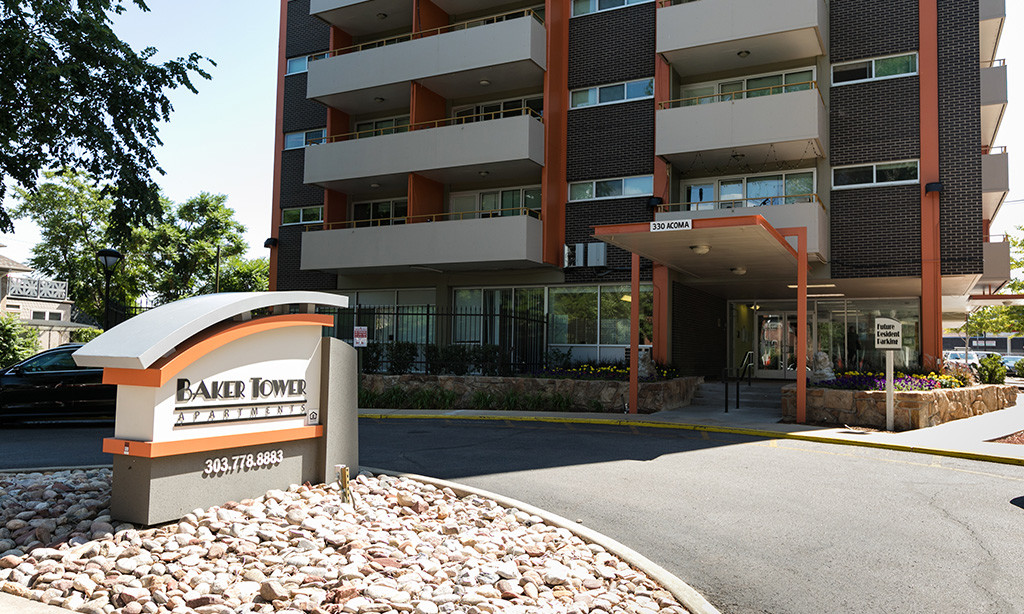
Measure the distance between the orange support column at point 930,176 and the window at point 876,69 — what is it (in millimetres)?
327

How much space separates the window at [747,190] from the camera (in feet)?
67.3

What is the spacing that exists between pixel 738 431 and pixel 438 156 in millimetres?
13379

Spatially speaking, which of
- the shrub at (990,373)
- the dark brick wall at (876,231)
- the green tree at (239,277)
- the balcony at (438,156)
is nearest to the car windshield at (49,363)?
the balcony at (438,156)

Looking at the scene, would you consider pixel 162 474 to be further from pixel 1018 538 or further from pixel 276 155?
pixel 276 155

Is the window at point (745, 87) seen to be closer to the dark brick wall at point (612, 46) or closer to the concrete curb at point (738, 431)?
the dark brick wall at point (612, 46)

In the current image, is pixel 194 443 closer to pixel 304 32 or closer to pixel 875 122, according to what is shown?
pixel 875 122

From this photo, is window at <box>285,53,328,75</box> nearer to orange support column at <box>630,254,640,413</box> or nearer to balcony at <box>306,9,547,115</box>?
balcony at <box>306,9,547,115</box>

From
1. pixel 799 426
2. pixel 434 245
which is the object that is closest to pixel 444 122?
pixel 434 245

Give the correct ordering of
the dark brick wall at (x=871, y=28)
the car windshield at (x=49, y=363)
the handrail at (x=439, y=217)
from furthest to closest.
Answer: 1. the handrail at (x=439, y=217)
2. the dark brick wall at (x=871, y=28)
3. the car windshield at (x=49, y=363)

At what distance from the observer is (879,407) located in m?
14.5

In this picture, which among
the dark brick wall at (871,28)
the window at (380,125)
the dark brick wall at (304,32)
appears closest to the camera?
the dark brick wall at (871,28)

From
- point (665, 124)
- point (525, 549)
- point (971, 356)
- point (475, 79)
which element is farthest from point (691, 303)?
point (971, 356)

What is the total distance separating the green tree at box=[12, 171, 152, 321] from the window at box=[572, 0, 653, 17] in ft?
103

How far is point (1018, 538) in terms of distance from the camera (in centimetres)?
647
